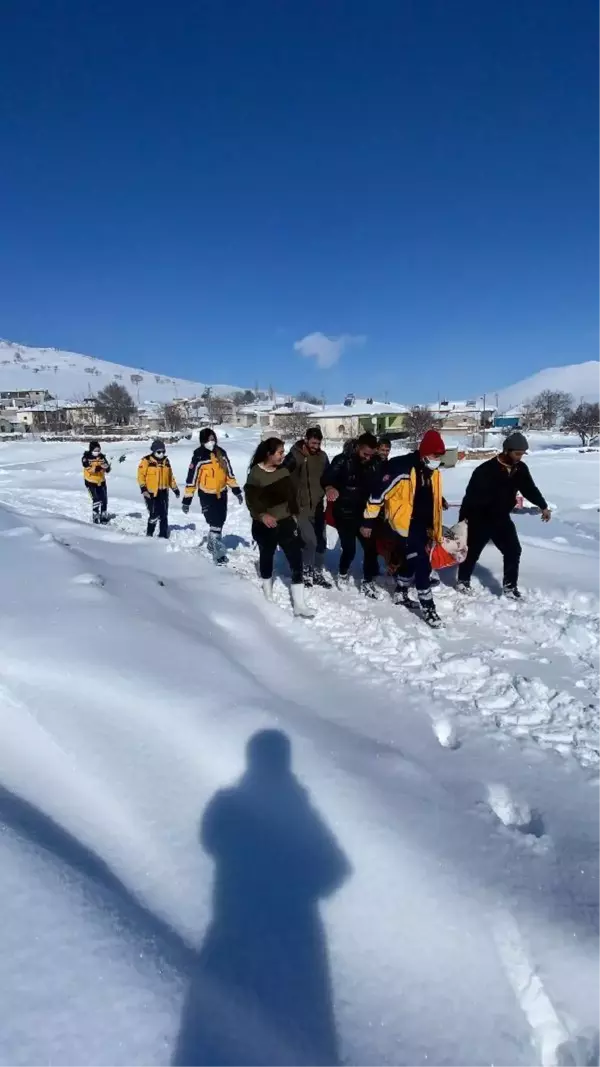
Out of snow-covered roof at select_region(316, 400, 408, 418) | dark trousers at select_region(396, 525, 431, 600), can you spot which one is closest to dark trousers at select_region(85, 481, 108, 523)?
dark trousers at select_region(396, 525, 431, 600)

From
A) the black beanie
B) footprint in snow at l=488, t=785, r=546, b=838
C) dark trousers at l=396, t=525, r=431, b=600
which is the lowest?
footprint in snow at l=488, t=785, r=546, b=838

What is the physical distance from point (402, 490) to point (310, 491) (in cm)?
137

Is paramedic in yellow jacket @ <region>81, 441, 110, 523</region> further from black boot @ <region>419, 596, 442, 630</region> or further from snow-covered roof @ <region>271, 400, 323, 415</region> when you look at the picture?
snow-covered roof @ <region>271, 400, 323, 415</region>

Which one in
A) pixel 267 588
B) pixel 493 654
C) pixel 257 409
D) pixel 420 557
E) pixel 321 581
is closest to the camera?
pixel 493 654

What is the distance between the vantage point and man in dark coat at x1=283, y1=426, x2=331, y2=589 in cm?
600

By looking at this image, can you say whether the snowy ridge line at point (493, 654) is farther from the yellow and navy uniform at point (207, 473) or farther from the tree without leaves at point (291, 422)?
the tree without leaves at point (291, 422)

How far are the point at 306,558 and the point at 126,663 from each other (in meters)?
3.60

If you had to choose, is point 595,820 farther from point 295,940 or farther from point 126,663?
point 126,663

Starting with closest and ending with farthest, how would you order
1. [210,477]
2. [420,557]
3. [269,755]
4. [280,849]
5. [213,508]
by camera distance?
[280,849]
[269,755]
[420,557]
[210,477]
[213,508]

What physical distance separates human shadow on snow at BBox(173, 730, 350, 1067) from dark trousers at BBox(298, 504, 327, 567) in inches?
148

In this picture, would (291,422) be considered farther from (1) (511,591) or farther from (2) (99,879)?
(2) (99,879)

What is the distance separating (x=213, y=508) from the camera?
7090 mm

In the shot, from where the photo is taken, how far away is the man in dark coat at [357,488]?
225 inches

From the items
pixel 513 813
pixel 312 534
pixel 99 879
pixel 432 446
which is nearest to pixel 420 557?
pixel 432 446
